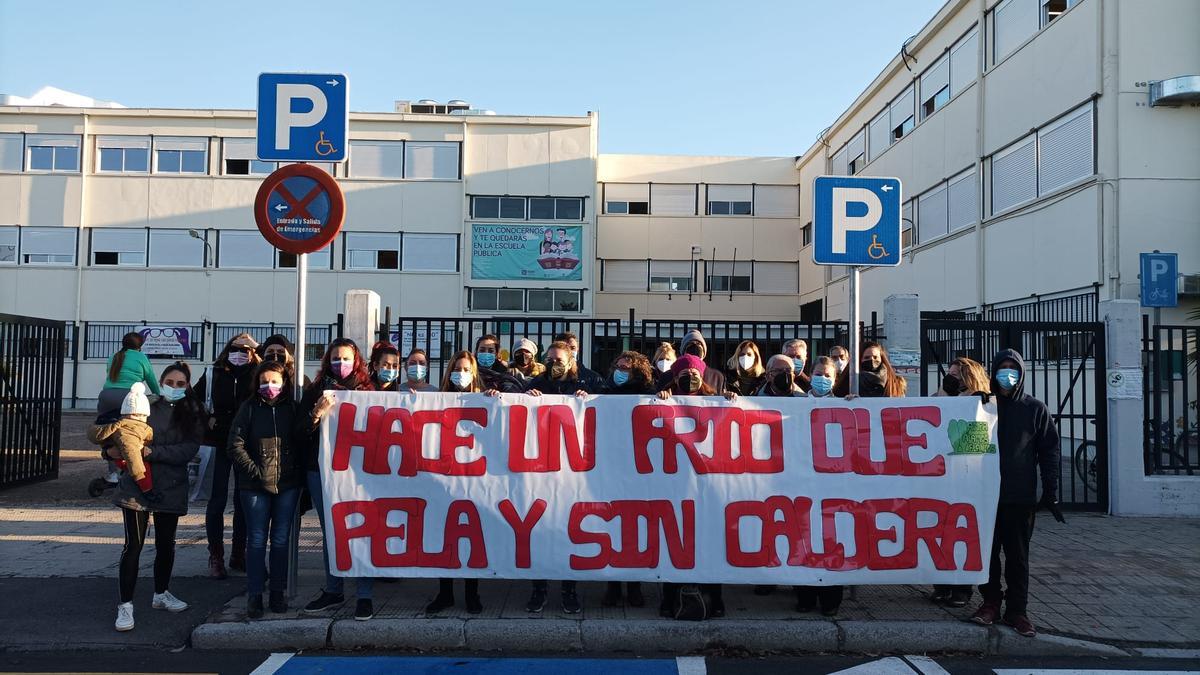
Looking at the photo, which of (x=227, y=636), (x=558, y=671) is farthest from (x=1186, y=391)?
(x=227, y=636)

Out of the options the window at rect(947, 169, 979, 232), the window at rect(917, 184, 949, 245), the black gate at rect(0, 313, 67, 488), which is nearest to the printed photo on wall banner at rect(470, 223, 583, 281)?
the window at rect(917, 184, 949, 245)

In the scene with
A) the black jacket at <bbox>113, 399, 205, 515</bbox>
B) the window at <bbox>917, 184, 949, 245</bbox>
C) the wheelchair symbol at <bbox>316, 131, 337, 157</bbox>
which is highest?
the window at <bbox>917, 184, 949, 245</bbox>

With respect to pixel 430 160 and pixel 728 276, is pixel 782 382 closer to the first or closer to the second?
Answer: pixel 430 160

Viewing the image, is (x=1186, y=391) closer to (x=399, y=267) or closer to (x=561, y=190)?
(x=561, y=190)

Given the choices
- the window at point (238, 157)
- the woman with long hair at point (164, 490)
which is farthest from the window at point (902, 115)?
the woman with long hair at point (164, 490)

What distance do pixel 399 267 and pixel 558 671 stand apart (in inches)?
1076

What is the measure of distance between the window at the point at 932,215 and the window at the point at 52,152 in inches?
1162

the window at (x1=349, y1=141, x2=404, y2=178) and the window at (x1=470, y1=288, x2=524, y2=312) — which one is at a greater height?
the window at (x1=349, y1=141, x2=404, y2=178)

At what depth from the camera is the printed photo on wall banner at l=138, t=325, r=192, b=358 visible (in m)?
29.7

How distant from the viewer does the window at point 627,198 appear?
35656 mm

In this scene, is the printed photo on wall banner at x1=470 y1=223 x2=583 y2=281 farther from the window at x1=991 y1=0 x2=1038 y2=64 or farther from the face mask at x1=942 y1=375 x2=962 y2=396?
the face mask at x1=942 y1=375 x2=962 y2=396

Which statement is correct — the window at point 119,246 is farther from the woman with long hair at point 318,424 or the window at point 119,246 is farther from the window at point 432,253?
the woman with long hair at point 318,424

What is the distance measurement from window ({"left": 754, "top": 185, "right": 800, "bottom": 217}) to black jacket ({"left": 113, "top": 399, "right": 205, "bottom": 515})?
32260 millimetres

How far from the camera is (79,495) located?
34.7ft
